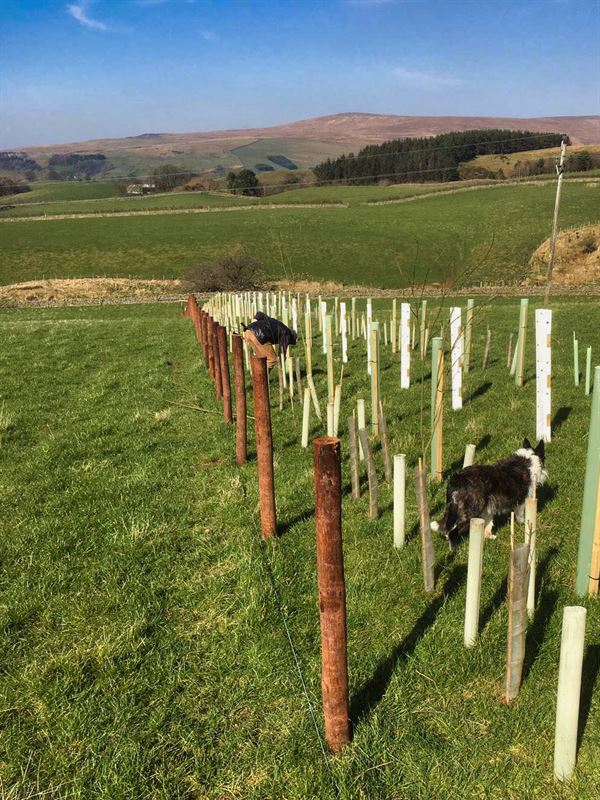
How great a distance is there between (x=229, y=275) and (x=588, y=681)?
39.8 m

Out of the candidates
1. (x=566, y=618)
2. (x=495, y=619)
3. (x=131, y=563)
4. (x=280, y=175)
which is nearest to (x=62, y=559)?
(x=131, y=563)

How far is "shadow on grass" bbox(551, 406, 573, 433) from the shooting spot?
774 cm

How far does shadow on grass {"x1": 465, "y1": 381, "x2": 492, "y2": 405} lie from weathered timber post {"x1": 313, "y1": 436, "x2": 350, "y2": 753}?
22.5 feet

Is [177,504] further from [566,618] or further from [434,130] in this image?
[434,130]

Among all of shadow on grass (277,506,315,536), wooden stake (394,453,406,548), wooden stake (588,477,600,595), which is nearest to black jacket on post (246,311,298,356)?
shadow on grass (277,506,315,536)

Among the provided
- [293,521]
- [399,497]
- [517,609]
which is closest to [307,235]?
[293,521]

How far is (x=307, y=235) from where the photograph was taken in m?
62.4

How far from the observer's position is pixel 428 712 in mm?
3055

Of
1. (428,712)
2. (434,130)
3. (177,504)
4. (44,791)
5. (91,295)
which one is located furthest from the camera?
(434,130)

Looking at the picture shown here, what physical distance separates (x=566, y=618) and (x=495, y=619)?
1.31 metres

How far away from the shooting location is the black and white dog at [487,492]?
468 centimetres

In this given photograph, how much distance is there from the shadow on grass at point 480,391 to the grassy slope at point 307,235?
34.7m

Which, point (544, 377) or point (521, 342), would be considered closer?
point (544, 377)

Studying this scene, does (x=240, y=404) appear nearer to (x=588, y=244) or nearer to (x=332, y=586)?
(x=332, y=586)
